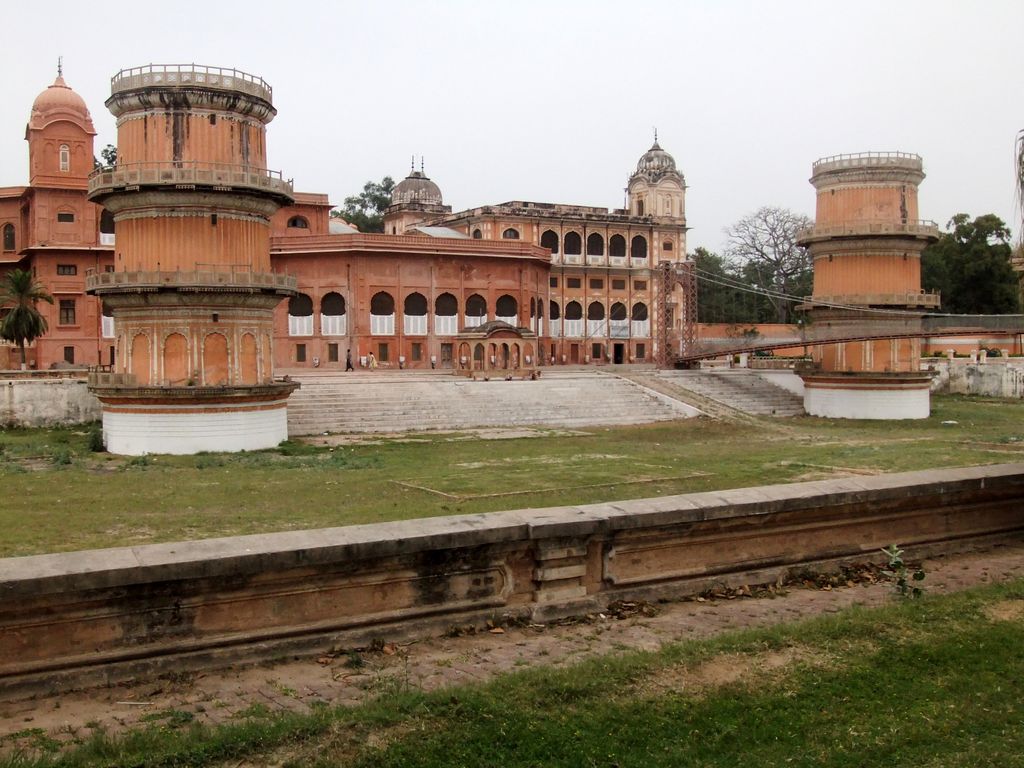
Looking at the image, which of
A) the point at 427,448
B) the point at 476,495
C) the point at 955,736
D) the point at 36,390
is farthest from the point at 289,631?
the point at 36,390

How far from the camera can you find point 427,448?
92.9 ft

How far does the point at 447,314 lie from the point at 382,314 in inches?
152

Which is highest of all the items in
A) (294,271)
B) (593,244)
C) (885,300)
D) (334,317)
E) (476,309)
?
(593,244)

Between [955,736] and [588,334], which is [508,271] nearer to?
[588,334]

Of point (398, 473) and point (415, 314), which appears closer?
point (398, 473)

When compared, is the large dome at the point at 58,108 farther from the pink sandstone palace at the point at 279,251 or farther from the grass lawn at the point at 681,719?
the grass lawn at the point at 681,719

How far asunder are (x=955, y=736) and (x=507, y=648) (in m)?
2.77

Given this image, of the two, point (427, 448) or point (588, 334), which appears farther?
point (588, 334)

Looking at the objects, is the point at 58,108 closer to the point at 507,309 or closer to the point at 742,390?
the point at 507,309

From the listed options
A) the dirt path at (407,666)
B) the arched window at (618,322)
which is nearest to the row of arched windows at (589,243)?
the arched window at (618,322)

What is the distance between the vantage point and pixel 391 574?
674 cm

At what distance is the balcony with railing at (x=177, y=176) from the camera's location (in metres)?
27.6

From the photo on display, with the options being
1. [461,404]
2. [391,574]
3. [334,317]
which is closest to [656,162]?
[334,317]

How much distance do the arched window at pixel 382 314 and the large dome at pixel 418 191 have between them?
875 inches
